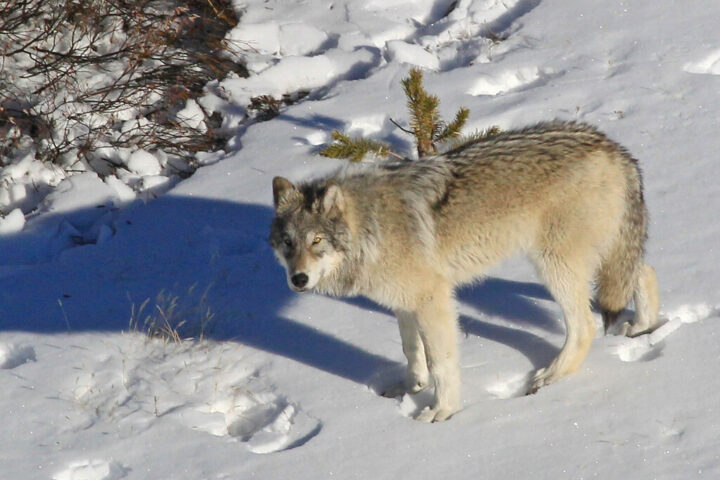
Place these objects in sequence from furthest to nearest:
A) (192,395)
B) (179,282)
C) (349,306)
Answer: (179,282) → (349,306) → (192,395)

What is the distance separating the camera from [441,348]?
5.36 m

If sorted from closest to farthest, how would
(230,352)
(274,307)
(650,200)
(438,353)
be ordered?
(438,353) < (230,352) < (274,307) < (650,200)

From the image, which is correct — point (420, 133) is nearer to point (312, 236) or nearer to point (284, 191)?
point (284, 191)

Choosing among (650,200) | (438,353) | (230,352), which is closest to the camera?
(438,353)

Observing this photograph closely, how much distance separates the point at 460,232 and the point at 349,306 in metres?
1.50

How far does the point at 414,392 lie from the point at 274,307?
5.09ft

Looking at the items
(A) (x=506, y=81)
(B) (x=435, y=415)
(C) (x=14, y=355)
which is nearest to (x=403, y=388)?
(B) (x=435, y=415)

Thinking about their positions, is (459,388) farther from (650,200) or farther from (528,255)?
(650,200)

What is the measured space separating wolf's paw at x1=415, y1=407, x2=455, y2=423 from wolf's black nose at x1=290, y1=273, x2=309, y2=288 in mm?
1201

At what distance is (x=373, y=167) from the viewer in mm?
5832

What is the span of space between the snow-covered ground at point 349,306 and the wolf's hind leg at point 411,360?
0.15 metres

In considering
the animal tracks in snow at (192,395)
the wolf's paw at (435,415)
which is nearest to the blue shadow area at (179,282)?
the animal tracks in snow at (192,395)

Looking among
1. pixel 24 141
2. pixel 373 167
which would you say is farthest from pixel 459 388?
pixel 24 141

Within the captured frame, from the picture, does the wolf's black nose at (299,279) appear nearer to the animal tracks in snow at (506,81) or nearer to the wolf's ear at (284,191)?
the wolf's ear at (284,191)
